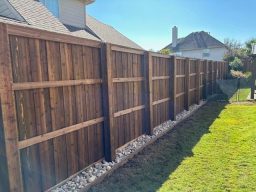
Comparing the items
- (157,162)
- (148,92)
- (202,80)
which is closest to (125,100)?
(148,92)

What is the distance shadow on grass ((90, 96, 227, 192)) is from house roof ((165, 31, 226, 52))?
28.5 m

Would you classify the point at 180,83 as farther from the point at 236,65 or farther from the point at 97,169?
the point at 236,65

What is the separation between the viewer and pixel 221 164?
423 cm

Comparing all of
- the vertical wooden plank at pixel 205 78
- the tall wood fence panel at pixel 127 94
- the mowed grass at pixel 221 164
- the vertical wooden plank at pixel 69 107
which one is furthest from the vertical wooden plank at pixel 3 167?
the vertical wooden plank at pixel 205 78

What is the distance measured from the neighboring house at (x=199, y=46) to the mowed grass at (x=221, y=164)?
28078 mm

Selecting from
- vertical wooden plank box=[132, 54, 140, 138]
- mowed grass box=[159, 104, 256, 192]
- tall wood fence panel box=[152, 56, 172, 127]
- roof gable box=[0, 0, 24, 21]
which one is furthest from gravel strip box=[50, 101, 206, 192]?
roof gable box=[0, 0, 24, 21]

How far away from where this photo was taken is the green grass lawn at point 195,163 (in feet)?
11.4

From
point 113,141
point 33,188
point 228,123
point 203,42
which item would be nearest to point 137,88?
point 113,141

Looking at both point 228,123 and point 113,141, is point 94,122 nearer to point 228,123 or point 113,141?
point 113,141

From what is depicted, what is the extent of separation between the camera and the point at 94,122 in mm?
3908

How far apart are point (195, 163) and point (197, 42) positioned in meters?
32.4

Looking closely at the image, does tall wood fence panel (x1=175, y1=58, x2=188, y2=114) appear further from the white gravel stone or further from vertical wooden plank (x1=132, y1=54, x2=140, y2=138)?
the white gravel stone

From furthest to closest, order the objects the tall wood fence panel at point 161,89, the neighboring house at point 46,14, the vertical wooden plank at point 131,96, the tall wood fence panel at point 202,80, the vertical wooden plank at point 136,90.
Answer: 1. the tall wood fence panel at point 202,80
2. the neighboring house at point 46,14
3. the tall wood fence panel at point 161,89
4. the vertical wooden plank at point 136,90
5. the vertical wooden plank at point 131,96

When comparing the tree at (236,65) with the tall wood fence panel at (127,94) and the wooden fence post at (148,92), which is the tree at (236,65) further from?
the tall wood fence panel at (127,94)
